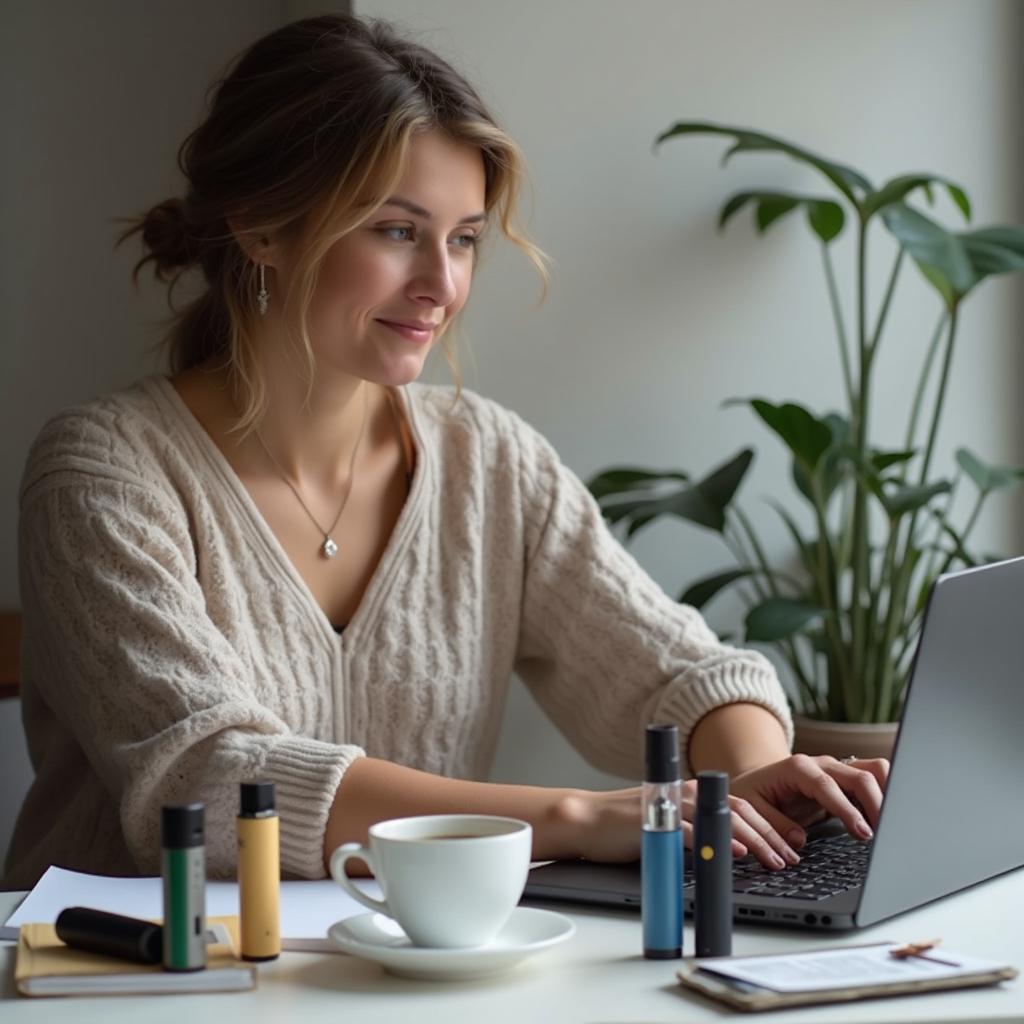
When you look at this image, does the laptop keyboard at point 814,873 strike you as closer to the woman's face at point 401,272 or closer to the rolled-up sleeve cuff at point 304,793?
the rolled-up sleeve cuff at point 304,793

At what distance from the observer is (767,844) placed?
3.98 ft

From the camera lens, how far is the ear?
1.71 metres

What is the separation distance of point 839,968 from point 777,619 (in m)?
1.31

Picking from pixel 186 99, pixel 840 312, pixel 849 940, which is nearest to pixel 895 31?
pixel 840 312

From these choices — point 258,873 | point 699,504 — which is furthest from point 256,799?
point 699,504

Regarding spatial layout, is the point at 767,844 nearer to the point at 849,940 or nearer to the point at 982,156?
the point at 849,940

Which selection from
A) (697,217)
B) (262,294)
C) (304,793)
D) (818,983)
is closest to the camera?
(818,983)

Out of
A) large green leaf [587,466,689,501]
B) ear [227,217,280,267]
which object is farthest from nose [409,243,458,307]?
large green leaf [587,466,689,501]

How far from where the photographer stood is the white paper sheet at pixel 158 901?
3.63ft

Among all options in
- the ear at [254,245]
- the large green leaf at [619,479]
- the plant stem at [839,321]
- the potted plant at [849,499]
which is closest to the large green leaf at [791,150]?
the potted plant at [849,499]

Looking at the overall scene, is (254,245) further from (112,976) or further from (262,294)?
(112,976)

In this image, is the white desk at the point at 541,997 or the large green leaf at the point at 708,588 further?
the large green leaf at the point at 708,588

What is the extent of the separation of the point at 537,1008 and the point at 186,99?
211cm

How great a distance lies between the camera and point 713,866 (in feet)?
3.27
